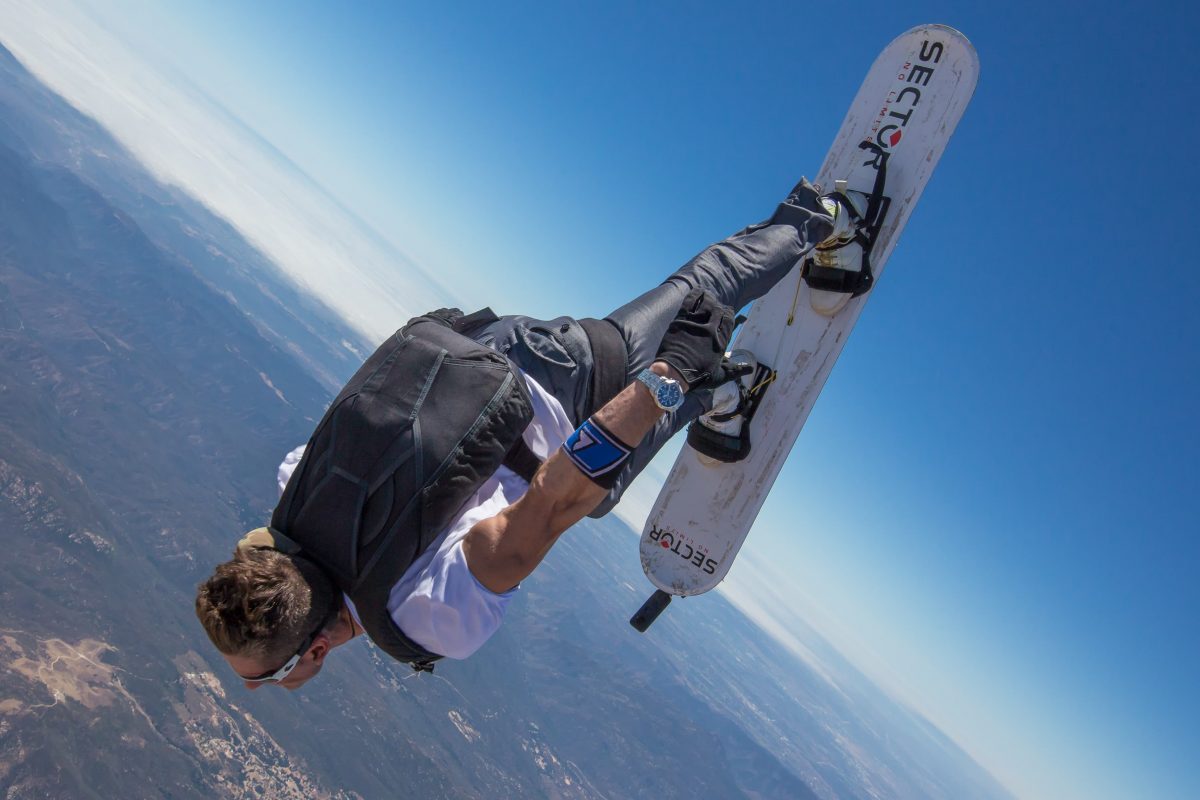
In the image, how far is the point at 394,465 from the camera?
293 centimetres

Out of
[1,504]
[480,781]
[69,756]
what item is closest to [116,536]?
[1,504]

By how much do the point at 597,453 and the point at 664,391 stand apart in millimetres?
482

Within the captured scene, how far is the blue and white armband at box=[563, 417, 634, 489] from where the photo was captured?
2836 millimetres

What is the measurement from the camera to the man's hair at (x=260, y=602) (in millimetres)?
2832

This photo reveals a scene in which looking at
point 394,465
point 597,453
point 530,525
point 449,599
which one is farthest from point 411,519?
point 597,453

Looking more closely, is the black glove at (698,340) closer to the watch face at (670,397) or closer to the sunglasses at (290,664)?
the watch face at (670,397)

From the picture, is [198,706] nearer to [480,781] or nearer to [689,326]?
[480,781]

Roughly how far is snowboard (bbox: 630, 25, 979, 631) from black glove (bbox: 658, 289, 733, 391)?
9.28 ft

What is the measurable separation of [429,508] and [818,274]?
4858mm

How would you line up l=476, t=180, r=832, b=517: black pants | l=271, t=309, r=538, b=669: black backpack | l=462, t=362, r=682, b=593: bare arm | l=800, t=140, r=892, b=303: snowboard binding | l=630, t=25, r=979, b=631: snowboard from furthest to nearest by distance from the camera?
l=630, t=25, r=979, b=631: snowboard
l=800, t=140, r=892, b=303: snowboard binding
l=476, t=180, r=832, b=517: black pants
l=271, t=309, r=538, b=669: black backpack
l=462, t=362, r=682, b=593: bare arm

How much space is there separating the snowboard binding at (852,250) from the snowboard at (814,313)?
40mm

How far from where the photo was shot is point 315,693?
6132 inches

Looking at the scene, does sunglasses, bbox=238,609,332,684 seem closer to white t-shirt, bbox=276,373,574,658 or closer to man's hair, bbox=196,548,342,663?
man's hair, bbox=196,548,342,663

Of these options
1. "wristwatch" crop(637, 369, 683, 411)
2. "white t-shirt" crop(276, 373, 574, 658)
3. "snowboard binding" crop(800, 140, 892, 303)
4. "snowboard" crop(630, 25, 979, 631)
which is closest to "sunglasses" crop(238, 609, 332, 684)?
"white t-shirt" crop(276, 373, 574, 658)
